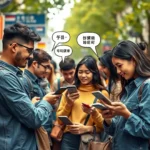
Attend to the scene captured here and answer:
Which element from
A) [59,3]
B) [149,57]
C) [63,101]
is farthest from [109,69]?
[59,3]

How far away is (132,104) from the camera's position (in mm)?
4734

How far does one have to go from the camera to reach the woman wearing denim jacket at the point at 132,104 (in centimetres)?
455

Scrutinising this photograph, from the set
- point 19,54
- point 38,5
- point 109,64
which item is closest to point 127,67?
point 19,54

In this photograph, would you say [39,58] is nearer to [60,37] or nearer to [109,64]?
[60,37]

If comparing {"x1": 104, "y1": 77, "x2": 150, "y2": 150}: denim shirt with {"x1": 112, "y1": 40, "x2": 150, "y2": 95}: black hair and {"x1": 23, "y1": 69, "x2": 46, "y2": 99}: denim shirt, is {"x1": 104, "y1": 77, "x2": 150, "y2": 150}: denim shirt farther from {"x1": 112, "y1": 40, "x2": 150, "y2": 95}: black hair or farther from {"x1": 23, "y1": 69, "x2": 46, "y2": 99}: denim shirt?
{"x1": 23, "y1": 69, "x2": 46, "y2": 99}: denim shirt

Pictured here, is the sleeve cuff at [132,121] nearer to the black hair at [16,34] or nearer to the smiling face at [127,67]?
the smiling face at [127,67]

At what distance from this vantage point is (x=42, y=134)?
4.65 meters

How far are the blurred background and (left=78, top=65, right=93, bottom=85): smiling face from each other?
862mm

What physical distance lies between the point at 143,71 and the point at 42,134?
3.62 ft

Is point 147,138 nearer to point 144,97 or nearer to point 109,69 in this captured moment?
point 144,97

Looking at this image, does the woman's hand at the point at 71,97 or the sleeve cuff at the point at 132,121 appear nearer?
the sleeve cuff at the point at 132,121

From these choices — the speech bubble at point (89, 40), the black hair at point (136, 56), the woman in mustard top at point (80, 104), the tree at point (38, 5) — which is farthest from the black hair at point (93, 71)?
the tree at point (38, 5)

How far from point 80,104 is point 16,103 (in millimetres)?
2217

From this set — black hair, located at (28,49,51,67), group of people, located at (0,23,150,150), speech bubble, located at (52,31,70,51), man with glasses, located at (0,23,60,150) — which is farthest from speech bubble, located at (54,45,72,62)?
man with glasses, located at (0,23,60,150)
